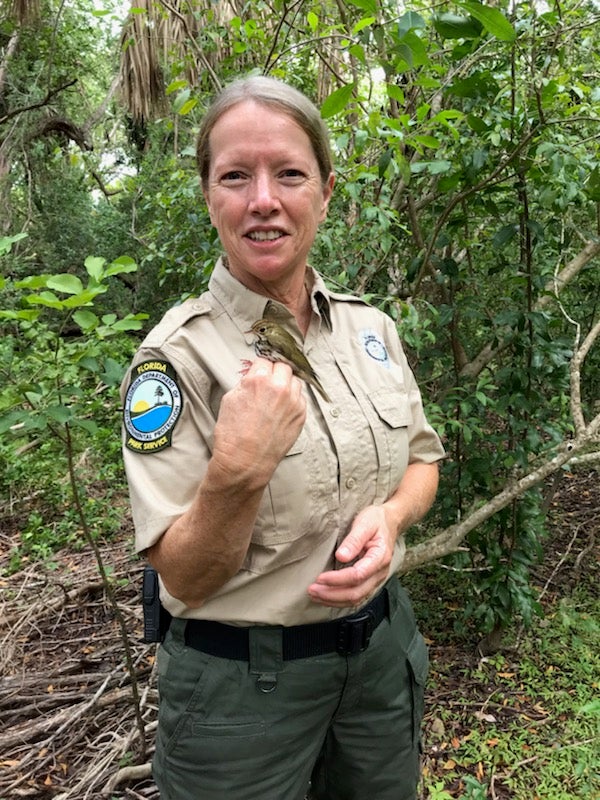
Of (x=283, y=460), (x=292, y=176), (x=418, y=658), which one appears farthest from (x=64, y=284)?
(x=418, y=658)

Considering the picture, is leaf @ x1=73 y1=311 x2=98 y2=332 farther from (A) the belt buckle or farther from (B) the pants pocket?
(B) the pants pocket

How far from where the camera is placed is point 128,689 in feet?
8.99

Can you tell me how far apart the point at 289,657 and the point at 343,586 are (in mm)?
267

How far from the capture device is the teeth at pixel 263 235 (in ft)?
4.44

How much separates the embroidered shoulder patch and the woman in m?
0.05

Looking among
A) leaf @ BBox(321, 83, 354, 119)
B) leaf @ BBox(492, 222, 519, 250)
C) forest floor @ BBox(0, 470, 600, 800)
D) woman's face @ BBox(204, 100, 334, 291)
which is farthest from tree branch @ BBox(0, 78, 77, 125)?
woman's face @ BBox(204, 100, 334, 291)

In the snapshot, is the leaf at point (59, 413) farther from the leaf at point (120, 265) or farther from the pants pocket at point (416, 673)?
the pants pocket at point (416, 673)

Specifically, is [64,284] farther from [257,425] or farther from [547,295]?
[547,295]

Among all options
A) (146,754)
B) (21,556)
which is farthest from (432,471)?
(21,556)

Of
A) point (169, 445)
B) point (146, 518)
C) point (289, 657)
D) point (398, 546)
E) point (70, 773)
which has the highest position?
point (169, 445)

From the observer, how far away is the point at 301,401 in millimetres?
1107

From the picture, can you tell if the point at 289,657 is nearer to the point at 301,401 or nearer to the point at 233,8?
the point at 301,401

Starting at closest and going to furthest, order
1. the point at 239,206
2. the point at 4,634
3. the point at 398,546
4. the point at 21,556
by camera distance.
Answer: the point at 239,206
the point at 398,546
the point at 4,634
the point at 21,556

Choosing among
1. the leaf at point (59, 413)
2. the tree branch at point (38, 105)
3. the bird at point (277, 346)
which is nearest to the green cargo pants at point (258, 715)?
the bird at point (277, 346)
